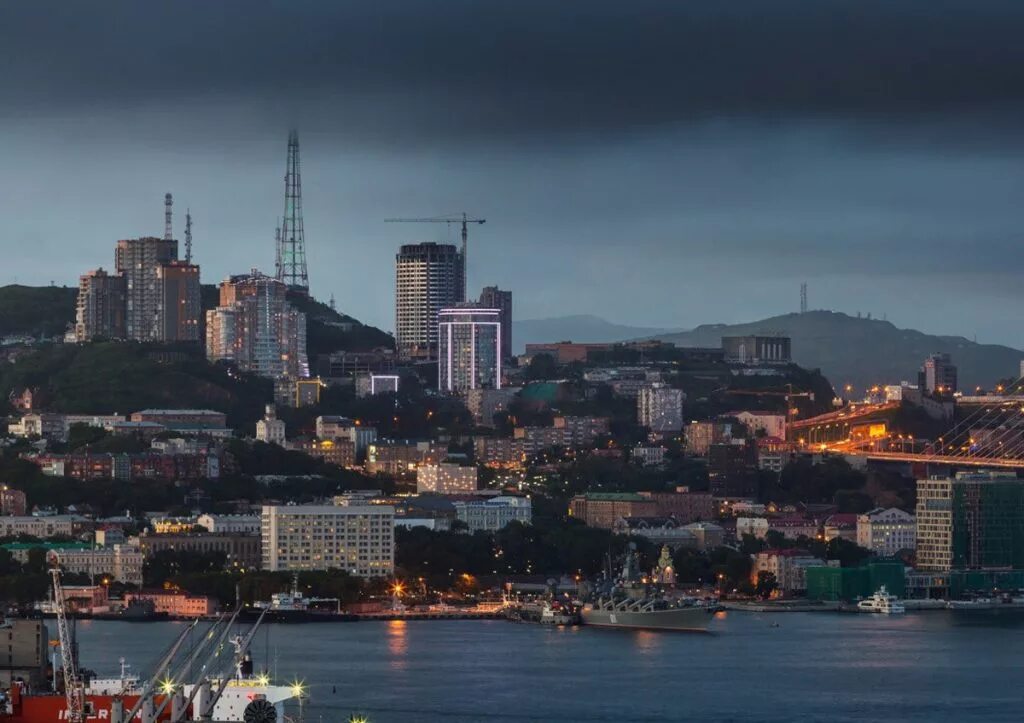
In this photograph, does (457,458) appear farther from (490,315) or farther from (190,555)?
(190,555)

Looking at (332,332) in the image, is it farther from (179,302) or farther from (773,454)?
(773,454)

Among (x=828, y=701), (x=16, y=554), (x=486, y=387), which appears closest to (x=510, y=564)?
(x=16, y=554)

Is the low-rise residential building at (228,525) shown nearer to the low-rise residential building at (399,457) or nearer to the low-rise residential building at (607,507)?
the low-rise residential building at (607,507)

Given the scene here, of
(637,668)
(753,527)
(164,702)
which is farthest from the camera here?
(753,527)

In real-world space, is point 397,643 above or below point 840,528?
below

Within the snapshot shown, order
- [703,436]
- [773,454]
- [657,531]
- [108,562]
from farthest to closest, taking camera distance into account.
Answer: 1. [703,436]
2. [773,454]
3. [657,531]
4. [108,562]

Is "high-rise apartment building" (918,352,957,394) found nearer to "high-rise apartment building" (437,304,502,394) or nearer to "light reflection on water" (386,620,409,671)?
"high-rise apartment building" (437,304,502,394)

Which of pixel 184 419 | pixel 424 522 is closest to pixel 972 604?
pixel 424 522
